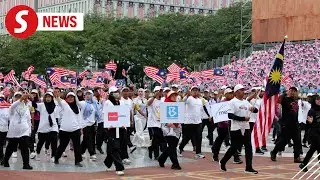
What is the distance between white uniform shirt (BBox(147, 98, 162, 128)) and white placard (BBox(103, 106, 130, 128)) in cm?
221

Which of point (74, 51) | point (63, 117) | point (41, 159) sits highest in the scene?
point (74, 51)

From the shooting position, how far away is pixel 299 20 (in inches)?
1868

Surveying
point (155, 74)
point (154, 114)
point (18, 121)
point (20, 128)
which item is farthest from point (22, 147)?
point (155, 74)

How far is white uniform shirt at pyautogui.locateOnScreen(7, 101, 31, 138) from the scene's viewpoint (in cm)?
1480

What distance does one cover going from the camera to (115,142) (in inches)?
552

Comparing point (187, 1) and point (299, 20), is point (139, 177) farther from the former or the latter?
point (187, 1)

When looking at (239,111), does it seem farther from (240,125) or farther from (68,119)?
(68,119)

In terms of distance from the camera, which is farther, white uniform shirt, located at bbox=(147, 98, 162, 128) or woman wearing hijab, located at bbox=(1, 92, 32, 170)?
white uniform shirt, located at bbox=(147, 98, 162, 128)

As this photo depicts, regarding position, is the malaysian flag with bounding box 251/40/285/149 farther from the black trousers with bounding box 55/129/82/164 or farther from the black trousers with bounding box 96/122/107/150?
the black trousers with bounding box 96/122/107/150

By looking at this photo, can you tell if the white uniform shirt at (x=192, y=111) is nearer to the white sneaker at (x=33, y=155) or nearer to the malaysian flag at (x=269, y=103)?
the white sneaker at (x=33, y=155)

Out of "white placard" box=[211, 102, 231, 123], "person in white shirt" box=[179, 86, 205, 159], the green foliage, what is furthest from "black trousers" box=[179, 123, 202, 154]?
the green foliage

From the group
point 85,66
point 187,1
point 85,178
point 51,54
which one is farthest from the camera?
point 187,1

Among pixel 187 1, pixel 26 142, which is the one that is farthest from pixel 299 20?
pixel 187 1

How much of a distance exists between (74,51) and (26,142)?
46.2 meters
